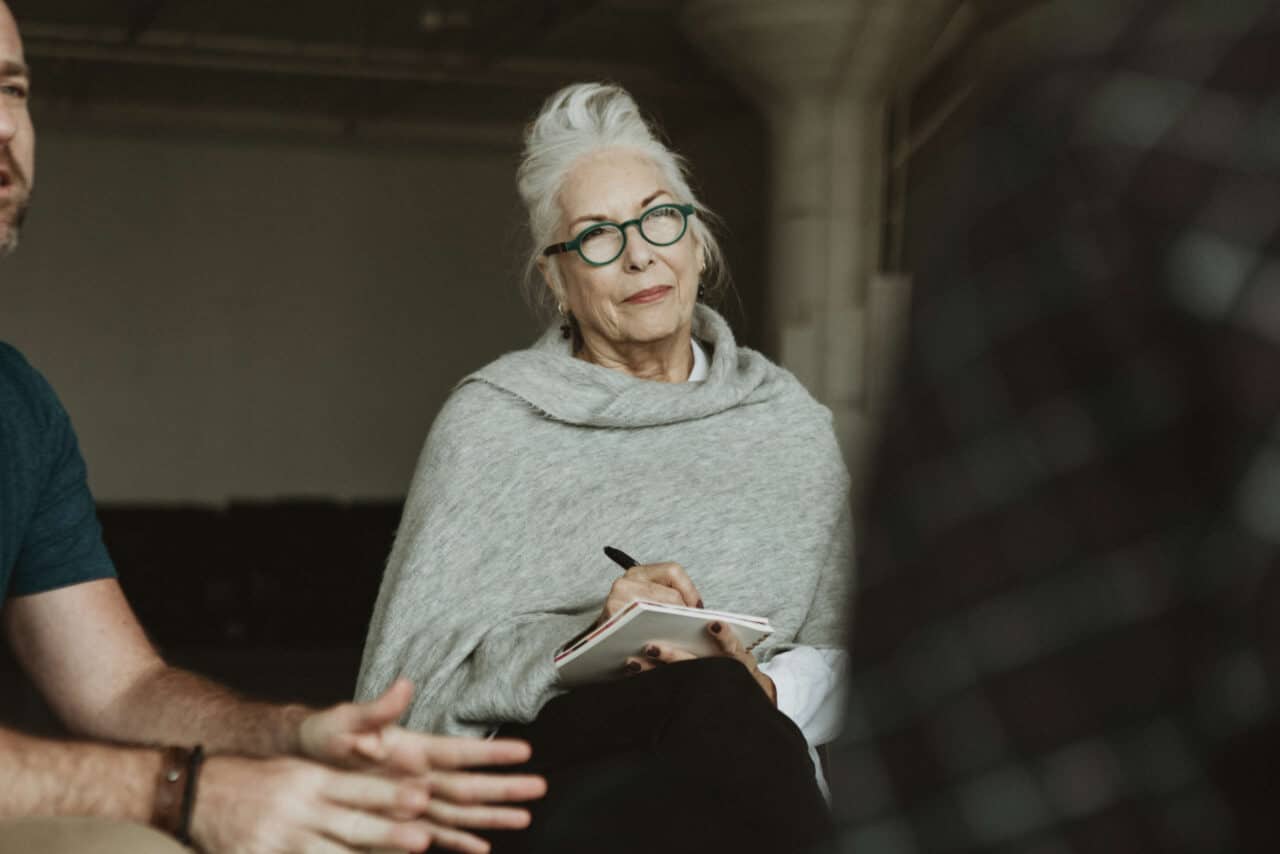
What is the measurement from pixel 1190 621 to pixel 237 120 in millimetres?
14906

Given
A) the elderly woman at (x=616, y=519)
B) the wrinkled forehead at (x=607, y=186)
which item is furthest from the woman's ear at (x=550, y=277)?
the wrinkled forehead at (x=607, y=186)

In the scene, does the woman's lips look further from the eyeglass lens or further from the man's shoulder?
the man's shoulder

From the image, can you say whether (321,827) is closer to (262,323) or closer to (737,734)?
(737,734)

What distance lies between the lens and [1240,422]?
1.32 feet

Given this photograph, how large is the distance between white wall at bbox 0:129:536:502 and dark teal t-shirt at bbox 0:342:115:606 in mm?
12281

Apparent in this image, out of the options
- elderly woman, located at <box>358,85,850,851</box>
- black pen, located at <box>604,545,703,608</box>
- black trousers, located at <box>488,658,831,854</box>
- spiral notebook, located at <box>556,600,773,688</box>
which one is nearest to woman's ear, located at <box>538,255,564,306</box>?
elderly woman, located at <box>358,85,850,851</box>

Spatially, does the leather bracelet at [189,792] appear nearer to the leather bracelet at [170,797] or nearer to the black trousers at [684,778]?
the leather bracelet at [170,797]

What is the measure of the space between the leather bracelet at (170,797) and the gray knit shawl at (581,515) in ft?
3.53

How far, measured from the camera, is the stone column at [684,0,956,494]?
9867 millimetres

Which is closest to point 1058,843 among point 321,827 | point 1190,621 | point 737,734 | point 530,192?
point 1190,621

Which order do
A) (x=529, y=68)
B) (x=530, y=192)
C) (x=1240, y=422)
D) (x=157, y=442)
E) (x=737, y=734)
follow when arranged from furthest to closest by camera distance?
(x=157, y=442) → (x=529, y=68) → (x=530, y=192) → (x=737, y=734) → (x=1240, y=422)

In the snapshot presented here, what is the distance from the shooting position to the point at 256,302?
48.0 feet

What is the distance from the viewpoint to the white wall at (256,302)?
1404 cm

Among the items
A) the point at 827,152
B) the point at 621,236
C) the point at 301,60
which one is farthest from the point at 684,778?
the point at 301,60
